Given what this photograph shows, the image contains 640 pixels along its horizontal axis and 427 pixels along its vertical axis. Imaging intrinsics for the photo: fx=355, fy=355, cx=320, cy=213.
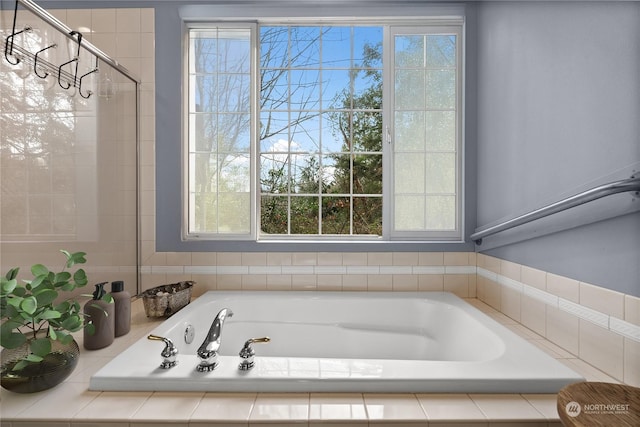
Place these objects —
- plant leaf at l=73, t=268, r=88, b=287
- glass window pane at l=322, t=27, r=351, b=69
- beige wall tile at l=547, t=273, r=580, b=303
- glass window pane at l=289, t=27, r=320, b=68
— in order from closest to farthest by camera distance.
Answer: plant leaf at l=73, t=268, r=88, b=287 → beige wall tile at l=547, t=273, r=580, b=303 → glass window pane at l=289, t=27, r=320, b=68 → glass window pane at l=322, t=27, r=351, b=69

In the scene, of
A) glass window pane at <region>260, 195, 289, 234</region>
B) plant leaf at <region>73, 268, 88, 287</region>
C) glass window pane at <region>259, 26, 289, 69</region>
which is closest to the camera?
plant leaf at <region>73, 268, 88, 287</region>

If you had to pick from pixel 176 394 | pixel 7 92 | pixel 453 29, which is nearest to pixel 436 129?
pixel 453 29

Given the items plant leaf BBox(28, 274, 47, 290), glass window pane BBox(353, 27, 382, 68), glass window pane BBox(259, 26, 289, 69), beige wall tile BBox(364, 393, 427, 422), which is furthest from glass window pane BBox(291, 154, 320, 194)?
beige wall tile BBox(364, 393, 427, 422)

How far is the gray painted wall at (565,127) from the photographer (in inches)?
45.4

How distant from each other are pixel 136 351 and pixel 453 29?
2.51m

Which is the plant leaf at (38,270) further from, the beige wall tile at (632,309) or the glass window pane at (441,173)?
the glass window pane at (441,173)

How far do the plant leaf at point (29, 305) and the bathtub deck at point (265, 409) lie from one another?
0.92 feet

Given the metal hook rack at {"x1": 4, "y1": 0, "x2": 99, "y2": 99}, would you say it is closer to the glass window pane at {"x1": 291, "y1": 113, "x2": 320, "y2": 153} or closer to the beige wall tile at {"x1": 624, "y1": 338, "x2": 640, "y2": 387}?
the glass window pane at {"x1": 291, "y1": 113, "x2": 320, "y2": 153}

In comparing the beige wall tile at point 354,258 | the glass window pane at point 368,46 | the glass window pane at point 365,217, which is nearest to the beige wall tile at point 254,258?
the beige wall tile at point 354,258

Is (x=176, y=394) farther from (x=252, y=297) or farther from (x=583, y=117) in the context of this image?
(x=583, y=117)

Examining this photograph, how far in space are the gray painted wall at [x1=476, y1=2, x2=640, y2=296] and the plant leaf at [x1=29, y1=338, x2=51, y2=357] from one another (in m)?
1.81

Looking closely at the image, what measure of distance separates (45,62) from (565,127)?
2.24m

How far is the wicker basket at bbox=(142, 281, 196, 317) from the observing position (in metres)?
1.81

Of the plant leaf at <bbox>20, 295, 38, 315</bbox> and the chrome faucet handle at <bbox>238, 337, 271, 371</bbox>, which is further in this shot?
the chrome faucet handle at <bbox>238, 337, 271, 371</bbox>
